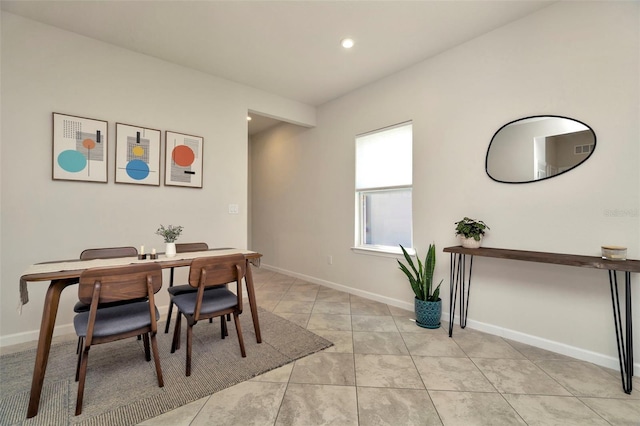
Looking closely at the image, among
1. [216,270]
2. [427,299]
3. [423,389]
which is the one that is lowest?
[423,389]

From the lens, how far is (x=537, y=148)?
2344 millimetres

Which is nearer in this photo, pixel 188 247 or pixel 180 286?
pixel 180 286

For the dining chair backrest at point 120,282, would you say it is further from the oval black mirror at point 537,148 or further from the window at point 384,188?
the oval black mirror at point 537,148

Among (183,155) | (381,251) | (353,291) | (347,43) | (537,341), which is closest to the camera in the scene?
(537,341)

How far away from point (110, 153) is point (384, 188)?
3132 mm

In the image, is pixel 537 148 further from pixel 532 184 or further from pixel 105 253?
pixel 105 253

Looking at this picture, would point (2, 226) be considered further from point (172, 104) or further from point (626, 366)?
point (626, 366)

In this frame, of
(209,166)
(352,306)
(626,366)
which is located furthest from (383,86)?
(626,366)

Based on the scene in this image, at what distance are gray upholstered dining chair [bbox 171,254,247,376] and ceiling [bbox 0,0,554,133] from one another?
84.2 inches

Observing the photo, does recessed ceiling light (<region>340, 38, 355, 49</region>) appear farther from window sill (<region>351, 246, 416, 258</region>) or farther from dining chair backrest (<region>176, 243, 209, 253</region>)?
dining chair backrest (<region>176, 243, 209, 253</region>)

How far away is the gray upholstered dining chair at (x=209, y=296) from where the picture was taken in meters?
1.94

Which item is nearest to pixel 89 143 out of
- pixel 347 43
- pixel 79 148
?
pixel 79 148

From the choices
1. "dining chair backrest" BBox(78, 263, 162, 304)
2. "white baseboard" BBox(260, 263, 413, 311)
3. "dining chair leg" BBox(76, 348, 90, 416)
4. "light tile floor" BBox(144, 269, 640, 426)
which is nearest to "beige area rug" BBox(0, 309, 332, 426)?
"dining chair leg" BBox(76, 348, 90, 416)

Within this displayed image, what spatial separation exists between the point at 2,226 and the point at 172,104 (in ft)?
6.35
